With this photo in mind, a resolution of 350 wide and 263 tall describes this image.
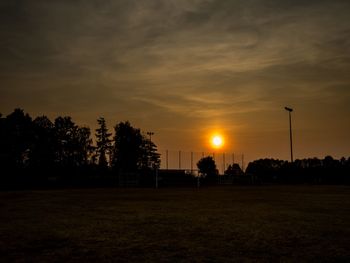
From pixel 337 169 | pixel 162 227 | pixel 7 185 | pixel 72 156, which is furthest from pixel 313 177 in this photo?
pixel 162 227

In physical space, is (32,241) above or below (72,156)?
below

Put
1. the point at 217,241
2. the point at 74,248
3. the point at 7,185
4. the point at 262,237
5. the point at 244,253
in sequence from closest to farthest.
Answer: the point at 244,253, the point at 74,248, the point at 217,241, the point at 262,237, the point at 7,185

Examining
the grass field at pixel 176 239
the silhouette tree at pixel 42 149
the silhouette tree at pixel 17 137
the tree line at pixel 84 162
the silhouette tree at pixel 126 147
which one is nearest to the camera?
the grass field at pixel 176 239

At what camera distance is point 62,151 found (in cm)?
11675

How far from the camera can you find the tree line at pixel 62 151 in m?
76.2

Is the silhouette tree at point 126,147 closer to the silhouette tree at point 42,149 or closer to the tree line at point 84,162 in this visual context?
the tree line at point 84,162

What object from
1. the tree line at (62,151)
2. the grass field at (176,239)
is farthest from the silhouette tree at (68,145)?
the grass field at (176,239)

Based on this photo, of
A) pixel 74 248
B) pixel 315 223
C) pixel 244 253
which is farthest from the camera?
pixel 315 223

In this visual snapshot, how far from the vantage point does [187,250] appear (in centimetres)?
982

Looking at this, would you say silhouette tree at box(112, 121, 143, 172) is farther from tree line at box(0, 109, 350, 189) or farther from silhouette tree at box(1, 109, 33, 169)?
silhouette tree at box(1, 109, 33, 169)

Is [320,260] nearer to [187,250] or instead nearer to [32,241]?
[187,250]

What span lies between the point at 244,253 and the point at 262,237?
2.58 m

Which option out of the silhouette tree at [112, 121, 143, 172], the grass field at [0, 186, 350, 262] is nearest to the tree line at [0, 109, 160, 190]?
the silhouette tree at [112, 121, 143, 172]

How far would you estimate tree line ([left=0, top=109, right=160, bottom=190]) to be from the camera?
76188mm
